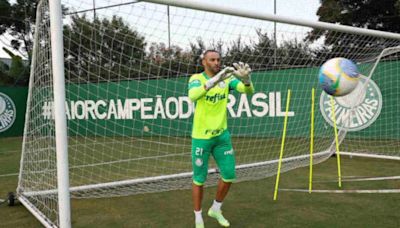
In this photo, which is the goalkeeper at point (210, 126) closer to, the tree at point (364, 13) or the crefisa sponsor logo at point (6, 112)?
the crefisa sponsor logo at point (6, 112)

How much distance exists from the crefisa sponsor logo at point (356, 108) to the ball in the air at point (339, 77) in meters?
3.90

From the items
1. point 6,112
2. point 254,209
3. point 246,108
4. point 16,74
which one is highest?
point 16,74

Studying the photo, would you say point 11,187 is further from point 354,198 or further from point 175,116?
point 175,116

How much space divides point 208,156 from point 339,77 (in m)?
1.79

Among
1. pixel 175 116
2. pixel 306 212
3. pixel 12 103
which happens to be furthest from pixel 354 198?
pixel 12 103

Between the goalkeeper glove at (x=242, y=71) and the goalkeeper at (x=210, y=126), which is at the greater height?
the goalkeeper glove at (x=242, y=71)

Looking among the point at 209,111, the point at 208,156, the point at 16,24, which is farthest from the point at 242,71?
the point at 16,24

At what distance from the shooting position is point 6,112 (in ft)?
50.2

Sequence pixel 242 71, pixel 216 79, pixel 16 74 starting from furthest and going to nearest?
pixel 16 74 < pixel 242 71 < pixel 216 79

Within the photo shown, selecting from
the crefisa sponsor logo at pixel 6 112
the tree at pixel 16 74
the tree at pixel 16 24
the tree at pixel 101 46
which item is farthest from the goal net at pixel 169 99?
the tree at pixel 16 24

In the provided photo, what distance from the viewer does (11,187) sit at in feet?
21.1

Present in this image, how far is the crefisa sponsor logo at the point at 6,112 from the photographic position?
15117 mm

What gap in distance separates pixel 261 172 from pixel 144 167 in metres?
2.43

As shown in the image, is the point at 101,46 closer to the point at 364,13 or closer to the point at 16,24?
the point at 364,13
